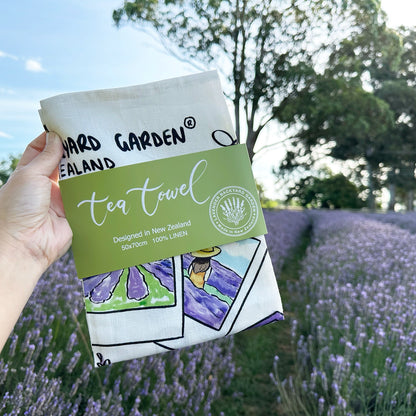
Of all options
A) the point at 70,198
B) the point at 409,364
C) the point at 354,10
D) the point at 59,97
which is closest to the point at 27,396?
the point at 70,198

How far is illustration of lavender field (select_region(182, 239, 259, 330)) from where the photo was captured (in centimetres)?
139

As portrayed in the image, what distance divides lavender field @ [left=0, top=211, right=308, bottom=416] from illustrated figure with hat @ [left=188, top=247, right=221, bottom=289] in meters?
0.73

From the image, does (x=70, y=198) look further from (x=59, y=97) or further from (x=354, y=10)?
(x=354, y=10)

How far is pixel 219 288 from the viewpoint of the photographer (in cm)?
140

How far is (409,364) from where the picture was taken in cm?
209

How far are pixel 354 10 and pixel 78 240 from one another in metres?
14.1

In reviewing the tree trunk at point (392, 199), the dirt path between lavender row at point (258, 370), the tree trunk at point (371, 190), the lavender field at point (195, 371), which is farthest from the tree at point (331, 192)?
the lavender field at point (195, 371)

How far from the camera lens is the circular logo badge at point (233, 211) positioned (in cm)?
137

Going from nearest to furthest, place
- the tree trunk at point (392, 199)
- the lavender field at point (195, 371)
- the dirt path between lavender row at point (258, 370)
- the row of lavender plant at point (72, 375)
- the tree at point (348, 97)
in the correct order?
the row of lavender plant at point (72, 375), the lavender field at point (195, 371), the dirt path between lavender row at point (258, 370), the tree at point (348, 97), the tree trunk at point (392, 199)

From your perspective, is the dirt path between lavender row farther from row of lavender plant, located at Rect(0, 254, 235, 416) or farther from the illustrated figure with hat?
the illustrated figure with hat

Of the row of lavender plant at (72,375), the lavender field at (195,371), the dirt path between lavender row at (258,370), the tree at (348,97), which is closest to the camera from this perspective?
the row of lavender plant at (72,375)

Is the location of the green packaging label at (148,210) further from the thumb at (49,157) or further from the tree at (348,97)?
the tree at (348,97)

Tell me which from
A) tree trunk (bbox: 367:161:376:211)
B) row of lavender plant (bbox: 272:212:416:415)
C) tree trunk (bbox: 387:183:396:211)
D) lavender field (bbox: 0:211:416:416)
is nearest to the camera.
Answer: lavender field (bbox: 0:211:416:416)

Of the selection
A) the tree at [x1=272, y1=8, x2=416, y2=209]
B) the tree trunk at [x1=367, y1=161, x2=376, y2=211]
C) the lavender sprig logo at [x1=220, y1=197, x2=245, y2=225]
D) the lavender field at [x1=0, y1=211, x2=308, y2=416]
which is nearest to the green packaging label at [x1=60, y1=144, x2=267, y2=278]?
the lavender sprig logo at [x1=220, y1=197, x2=245, y2=225]
